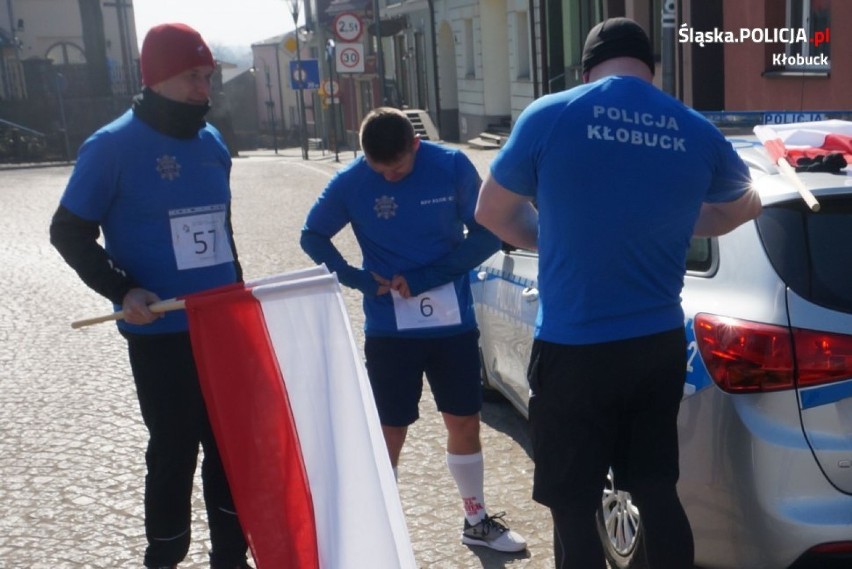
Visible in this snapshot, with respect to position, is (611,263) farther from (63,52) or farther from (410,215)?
(63,52)

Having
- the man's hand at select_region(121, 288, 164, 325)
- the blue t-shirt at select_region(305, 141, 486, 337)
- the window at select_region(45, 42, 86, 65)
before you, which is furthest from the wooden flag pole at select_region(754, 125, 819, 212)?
the window at select_region(45, 42, 86, 65)

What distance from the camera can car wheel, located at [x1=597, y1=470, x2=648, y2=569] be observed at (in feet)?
13.0

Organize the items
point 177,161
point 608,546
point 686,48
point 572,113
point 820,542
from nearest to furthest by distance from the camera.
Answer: point 572,113, point 820,542, point 177,161, point 608,546, point 686,48

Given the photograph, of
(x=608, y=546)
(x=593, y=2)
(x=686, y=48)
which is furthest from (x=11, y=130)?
(x=608, y=546)

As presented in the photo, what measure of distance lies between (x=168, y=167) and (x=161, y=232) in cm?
21

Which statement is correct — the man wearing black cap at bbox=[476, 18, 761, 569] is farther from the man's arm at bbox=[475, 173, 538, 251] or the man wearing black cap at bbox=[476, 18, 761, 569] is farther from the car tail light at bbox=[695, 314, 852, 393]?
the car tail light at bbox=[695, 314, 852, 393]

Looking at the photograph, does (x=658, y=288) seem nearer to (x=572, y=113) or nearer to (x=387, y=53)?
(x=572, y=113)

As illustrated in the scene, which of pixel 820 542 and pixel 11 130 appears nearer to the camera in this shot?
pixel 820 542

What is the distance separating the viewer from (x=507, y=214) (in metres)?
3.19

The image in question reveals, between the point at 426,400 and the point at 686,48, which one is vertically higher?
the point at 686,48

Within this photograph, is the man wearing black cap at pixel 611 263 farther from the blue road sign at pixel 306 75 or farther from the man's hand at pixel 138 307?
the blue road sign at pixel 306 75

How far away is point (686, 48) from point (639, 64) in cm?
1470

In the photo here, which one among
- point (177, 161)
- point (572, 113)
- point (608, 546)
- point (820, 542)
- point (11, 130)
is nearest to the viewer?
point (572, 113)

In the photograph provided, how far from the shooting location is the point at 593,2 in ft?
74.9
